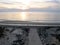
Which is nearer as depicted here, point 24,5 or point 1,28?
point 1,28

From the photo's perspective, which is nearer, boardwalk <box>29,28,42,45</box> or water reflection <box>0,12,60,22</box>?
boardwalk <box>29,28,42,45</box>

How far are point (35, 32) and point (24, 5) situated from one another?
1.70 feet

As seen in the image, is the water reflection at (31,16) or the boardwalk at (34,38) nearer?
the boardwalk at (34,38)

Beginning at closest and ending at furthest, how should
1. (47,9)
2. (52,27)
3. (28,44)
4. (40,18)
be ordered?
(28,44) → (52,27) → (40,18) → (47,9)

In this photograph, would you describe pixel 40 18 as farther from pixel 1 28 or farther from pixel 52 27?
pixel 1 28

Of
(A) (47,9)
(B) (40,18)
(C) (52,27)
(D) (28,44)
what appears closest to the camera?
(D) (28,44)

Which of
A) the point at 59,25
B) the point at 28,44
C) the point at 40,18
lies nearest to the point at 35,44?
the point at 28,44

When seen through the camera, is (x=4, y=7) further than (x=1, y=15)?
Yes

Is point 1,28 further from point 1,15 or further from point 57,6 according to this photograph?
point 57,6

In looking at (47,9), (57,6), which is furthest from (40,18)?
(57,6)

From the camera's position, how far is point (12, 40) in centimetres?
83

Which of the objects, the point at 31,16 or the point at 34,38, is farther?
the point at 31,16

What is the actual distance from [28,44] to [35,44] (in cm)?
5

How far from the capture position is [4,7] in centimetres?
132
